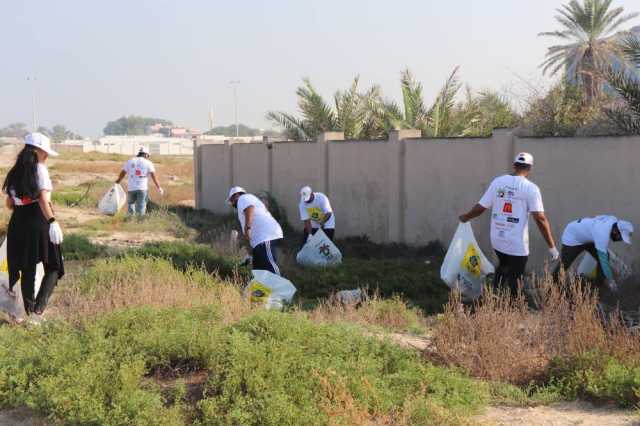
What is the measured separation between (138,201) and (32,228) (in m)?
8.65

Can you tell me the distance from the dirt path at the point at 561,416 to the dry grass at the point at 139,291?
7.02 ft

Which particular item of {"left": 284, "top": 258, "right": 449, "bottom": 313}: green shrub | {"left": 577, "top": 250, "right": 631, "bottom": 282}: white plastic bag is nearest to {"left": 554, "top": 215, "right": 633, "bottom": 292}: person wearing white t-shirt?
Result: {"left": 577, "top": 250, "right": 631, "bottom": 282}: white plastic bag

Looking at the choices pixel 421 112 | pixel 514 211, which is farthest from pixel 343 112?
pixel 514 211

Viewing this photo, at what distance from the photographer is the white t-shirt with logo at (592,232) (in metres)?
7.73

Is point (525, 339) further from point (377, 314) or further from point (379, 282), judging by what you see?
point (379, 282)

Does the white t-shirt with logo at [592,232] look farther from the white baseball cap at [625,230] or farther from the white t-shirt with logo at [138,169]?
the white t-shirt with logo at [138,169]

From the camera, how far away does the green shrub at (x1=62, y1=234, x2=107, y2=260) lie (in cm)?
1048

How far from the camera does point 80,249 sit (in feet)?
35.3

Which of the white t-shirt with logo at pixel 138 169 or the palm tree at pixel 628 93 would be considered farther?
the white t-shirt with logo at pixel 138 169

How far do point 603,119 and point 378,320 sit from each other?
595cm

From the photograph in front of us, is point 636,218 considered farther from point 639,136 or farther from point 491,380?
point 491,380

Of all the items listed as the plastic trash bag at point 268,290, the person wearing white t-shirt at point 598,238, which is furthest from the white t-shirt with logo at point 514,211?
the plastic trash bag at point 268,290

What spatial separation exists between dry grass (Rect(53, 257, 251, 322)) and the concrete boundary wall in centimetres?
427

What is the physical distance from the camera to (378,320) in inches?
275
